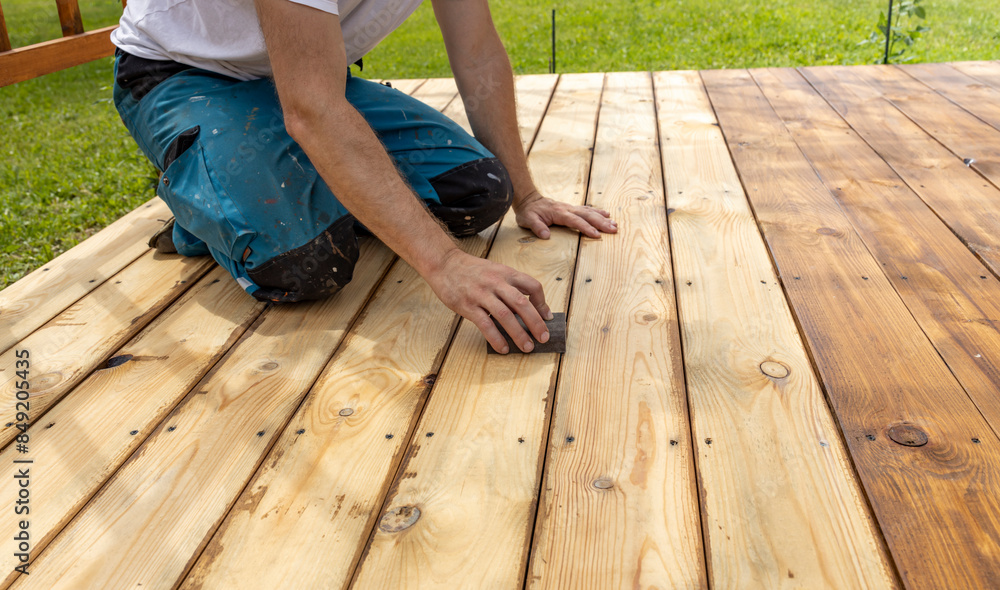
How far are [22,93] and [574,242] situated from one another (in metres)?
5.26

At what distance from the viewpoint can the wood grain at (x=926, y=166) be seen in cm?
169

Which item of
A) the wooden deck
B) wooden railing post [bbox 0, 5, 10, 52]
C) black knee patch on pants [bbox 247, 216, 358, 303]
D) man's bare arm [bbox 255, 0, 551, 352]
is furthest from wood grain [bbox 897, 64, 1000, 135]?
wooden railing post [bbox 0, 5, 10, 52]

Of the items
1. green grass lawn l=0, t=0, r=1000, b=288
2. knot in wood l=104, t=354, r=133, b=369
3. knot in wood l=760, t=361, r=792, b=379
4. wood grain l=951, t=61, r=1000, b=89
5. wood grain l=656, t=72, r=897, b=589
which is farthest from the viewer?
wood grain l=951, t=61, r=1000, b=89

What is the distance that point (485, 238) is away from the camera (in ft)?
6.02

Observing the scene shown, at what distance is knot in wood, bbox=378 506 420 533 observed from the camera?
94 centimetres

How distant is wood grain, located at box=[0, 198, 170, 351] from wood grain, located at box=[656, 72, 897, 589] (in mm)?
1269

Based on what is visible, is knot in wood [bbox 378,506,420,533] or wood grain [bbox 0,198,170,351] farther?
wood grain [bbox 0,198,170,351]

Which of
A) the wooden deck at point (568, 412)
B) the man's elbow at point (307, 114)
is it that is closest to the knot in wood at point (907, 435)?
the wooden deck at point (568, 412)

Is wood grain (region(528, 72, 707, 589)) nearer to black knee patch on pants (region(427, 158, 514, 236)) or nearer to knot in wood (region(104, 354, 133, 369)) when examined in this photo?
black knee patch on pants (region(427, 158, 514, 236))

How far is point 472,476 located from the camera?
1025 mm

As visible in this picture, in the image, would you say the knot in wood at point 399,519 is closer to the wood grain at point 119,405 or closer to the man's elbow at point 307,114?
the wood grain at point 119,405

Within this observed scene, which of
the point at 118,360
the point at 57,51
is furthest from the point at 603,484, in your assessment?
the point at 57,51

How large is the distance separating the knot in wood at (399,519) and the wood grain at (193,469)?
217 mm

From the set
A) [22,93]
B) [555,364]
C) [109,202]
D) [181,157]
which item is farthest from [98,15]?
[555,364]
